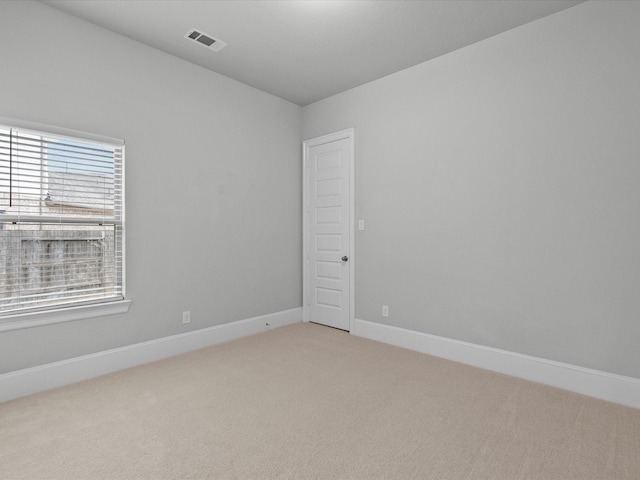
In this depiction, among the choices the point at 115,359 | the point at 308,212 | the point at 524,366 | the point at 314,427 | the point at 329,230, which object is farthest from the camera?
the point at 308,212

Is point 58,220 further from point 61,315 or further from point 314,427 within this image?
point 314,427

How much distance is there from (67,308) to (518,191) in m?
3.82

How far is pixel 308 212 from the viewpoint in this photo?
186 inches

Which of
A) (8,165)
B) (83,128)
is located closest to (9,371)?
(8,165)

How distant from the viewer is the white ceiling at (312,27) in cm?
267

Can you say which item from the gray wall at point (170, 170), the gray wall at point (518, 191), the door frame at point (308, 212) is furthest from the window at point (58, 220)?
the gray wall at point (518, 191)

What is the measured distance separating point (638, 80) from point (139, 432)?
4032 millimetres

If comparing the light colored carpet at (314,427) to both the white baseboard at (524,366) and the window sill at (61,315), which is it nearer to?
the white baseboard at (524,366)

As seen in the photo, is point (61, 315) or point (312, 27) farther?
point (312, 27)

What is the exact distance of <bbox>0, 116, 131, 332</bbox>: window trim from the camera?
2.55m

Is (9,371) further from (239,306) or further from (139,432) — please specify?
(239,306)

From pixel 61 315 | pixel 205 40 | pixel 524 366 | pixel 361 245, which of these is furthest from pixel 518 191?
pixel 61 315

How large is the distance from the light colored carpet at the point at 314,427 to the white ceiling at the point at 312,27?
115 inches

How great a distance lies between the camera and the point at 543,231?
9.41 ft
